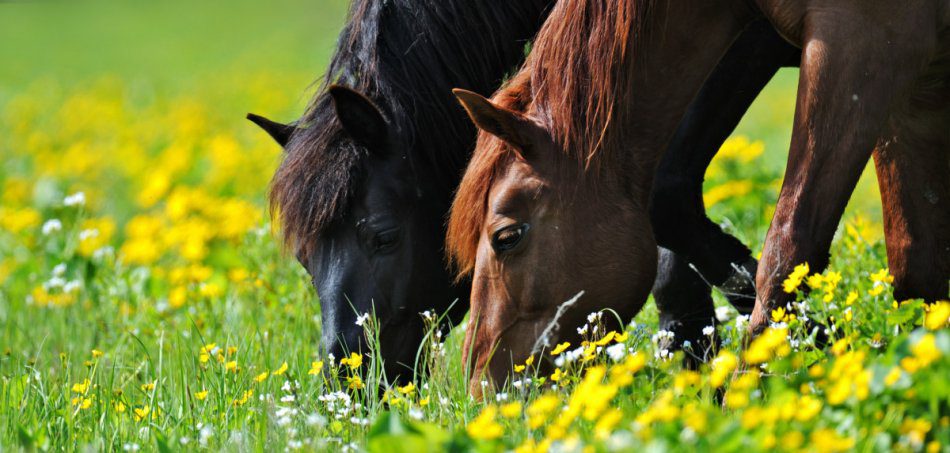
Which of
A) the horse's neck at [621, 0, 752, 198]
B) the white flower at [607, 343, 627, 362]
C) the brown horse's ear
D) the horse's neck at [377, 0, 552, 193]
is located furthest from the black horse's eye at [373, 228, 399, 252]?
the white flower at [607, 343, 627, 362]

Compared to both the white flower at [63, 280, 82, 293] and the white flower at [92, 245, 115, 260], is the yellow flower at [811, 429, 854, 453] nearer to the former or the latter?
the white flower at [63, 280, 82, 293]

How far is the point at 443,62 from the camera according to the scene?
4262 mm

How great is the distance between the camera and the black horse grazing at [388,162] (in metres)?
4.00

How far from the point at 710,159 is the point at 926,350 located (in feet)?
7.04

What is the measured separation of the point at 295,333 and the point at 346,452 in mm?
1921

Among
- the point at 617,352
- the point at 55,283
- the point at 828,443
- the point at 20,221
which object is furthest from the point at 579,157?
the point at 20,221

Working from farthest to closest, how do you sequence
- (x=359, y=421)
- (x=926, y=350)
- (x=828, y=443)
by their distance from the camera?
(x=359, y=421), (x=926, y=350), (x=828, y=443)

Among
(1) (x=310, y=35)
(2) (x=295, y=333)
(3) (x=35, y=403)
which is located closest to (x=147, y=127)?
(2) (x=295, y=333)

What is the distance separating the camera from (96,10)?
129 ft

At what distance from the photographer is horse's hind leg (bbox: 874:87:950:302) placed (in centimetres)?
388

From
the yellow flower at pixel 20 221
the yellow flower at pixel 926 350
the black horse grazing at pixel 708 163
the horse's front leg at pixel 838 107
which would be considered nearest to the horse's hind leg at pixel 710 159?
the black horse grazing at pixel 708 163

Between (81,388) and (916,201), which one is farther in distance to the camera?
(916,201)

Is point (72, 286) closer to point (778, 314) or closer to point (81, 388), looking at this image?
point (81, 388)

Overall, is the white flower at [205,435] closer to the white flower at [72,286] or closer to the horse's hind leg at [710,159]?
the horse's hind leg at [710,159]
